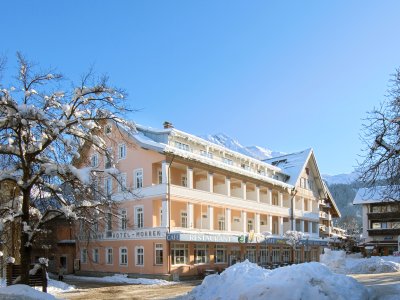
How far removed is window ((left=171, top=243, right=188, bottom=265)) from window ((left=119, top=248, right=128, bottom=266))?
5078 millimetres

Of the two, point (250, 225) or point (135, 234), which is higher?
point (135, 234)

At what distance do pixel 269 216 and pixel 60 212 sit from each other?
1429 inches

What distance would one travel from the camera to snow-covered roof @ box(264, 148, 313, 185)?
57.6 metres

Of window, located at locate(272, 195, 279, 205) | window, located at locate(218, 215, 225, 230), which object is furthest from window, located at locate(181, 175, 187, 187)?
window, located at locate(272, 195, 279, 205)

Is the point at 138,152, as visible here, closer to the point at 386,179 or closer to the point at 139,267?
the point at 139,267

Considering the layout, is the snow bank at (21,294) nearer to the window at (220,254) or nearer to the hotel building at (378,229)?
the window at (220,254)

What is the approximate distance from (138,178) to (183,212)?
194 inches

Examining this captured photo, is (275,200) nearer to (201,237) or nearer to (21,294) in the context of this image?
(201,237)

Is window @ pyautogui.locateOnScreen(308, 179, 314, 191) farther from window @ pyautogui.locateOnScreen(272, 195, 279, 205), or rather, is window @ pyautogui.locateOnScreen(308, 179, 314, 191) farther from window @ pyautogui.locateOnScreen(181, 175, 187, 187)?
window @ pyautogui.locateOnScreen(181, 175, 187, 187)

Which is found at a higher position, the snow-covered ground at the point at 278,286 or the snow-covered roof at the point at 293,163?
the snow-covered roof at the point at 293,163

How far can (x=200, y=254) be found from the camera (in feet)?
132

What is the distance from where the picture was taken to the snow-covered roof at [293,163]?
57.6 m

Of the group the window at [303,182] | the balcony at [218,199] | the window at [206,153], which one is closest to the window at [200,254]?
the balcony at [218,199]

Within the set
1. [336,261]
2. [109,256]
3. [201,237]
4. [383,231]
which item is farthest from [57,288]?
[383,231]
